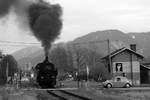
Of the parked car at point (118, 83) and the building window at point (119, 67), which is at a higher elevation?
the building window at point (119, 67)

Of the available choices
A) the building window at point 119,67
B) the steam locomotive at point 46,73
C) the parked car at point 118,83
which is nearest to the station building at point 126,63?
the building window at point 119,67

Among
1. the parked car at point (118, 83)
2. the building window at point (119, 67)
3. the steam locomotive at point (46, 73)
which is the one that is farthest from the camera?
the building window at point (119, 67)

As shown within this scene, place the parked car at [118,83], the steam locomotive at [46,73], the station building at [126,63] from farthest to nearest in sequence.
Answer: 1. the station building at [126,63]
2. the parked car at [118,83]
3. the steam locomotive at [46,73]

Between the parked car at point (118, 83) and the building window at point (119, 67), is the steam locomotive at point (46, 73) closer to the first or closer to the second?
the parked car at point (118, 83)

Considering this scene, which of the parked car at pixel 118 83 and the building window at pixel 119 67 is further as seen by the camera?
the building window at pixel 119 67

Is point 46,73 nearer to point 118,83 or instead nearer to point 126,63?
point 118,83

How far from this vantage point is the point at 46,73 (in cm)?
3753

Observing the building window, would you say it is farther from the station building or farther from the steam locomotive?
the steam locomotive

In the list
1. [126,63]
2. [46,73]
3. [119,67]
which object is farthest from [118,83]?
[126,63]

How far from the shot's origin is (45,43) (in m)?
38.8

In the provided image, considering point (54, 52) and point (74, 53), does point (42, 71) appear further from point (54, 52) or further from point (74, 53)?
point (74, 53)

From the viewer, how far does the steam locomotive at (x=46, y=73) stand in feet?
123

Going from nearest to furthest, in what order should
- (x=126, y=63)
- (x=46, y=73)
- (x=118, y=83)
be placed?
(x=46, y=73)
(x=118, y=83)
(x=126, y=63)

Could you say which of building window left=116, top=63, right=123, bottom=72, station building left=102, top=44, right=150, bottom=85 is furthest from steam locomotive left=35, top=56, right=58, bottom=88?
building window left=116, top=63, right=123, bottom=72
